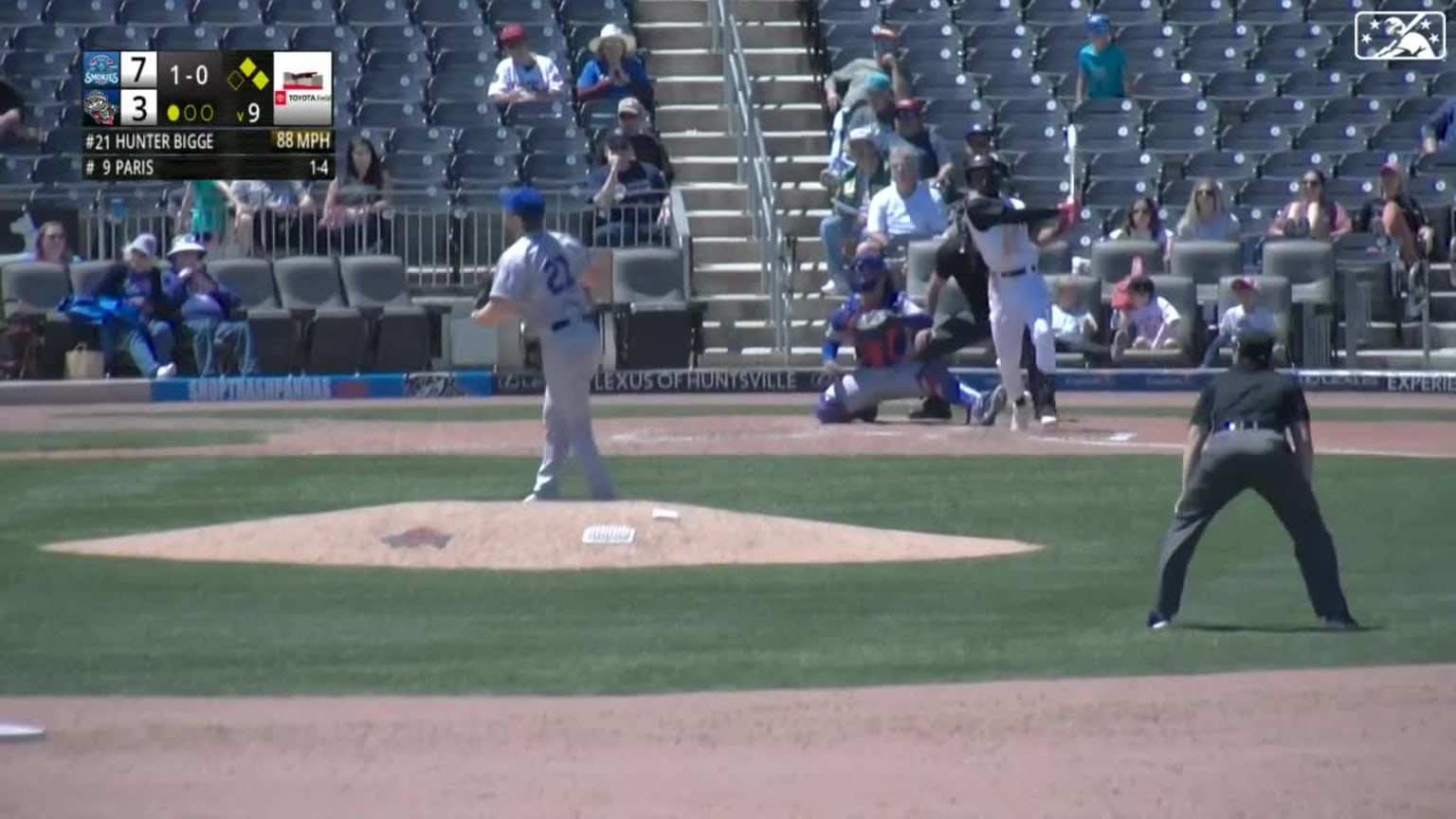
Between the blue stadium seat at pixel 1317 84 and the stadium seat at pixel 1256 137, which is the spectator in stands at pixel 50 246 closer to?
the stadium seat at pixel 1256 137

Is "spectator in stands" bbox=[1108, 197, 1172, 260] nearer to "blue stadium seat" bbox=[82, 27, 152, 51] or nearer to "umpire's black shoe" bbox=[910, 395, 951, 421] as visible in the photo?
"umpire's black shoe" bbox=[910, 395, 951, 421]

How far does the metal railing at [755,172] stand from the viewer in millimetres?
26891

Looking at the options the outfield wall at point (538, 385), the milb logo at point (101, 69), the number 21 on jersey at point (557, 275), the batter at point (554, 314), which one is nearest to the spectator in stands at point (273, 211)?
the milb logo at point (101, 69)

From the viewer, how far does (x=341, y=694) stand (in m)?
10.5

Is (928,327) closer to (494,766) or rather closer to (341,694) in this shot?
(341,694)

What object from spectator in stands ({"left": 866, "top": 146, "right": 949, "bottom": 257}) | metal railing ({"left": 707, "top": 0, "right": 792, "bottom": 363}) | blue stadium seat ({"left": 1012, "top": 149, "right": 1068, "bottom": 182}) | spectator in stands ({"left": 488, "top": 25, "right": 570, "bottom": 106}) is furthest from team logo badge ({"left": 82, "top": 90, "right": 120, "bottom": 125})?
blue stadium seat ({"left": 1012, "top": 149, "right": 1068, "bottom": 182})

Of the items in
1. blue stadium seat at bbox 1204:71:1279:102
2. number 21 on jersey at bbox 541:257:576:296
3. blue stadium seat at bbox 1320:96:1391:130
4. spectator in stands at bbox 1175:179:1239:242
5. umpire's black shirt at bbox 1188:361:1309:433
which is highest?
blue stadium seat at bbox 1204:71:1279:102

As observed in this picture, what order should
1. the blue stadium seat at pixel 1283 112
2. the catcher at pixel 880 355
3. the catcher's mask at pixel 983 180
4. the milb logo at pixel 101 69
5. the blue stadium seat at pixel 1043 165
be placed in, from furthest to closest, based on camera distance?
1. the blue stadium seat at pixel 1283 112
2. the milb logo at pixel 101 69
3. the blue stadium seat at pixel 1043 165
4. the catcher at pixel 880 355
5. the catcher's mask at pixel 983 180

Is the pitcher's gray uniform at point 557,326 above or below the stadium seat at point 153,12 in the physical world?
below

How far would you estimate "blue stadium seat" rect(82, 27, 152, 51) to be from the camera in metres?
28.5

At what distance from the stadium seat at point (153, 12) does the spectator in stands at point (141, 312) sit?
13.9 ft

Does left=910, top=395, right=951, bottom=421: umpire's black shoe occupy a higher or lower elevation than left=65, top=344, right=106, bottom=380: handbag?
lower

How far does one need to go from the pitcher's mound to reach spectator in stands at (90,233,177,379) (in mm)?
11173

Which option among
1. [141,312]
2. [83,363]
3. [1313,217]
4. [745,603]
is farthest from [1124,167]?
[745,603]
